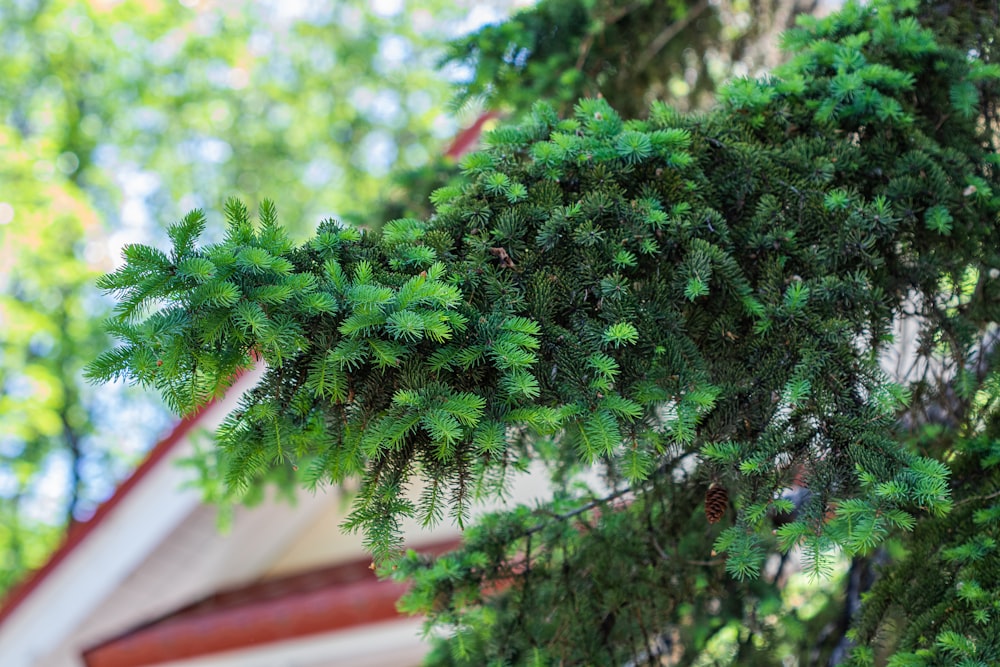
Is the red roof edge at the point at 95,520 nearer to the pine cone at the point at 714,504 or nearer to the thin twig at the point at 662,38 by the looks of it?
the thin twig at the point at 662,38

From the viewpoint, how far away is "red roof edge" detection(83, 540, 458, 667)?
13.4ft

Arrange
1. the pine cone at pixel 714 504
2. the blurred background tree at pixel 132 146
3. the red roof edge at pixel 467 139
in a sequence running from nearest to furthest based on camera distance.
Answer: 1. the pine cone at pixel 714 504
2. the red roof edge at pixel 467 139
3. the blurred background tree at pixel 132 146

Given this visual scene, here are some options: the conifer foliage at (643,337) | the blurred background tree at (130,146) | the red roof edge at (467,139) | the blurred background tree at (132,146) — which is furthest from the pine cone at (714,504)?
the blurred background tree at (130,146)

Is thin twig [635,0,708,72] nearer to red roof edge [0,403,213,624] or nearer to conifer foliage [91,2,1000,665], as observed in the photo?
conifer foliage [91,2,1000,665]

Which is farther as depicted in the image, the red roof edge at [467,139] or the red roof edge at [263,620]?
the red roof edge at [467,139]

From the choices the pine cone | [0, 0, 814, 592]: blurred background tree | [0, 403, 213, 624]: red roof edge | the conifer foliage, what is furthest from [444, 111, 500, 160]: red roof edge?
[0, 0, 814, 592]: blurred background tree

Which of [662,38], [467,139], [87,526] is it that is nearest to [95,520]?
[87,526]

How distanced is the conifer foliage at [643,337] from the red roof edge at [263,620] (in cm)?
160

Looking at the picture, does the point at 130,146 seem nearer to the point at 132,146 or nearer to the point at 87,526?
the point at 132,146

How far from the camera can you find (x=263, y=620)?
4254 mm

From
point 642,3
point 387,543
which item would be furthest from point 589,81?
point 387,543

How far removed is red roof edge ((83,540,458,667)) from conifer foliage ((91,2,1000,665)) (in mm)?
1603

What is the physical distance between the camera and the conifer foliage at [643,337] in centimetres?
156

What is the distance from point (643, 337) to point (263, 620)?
3241 millimetres
